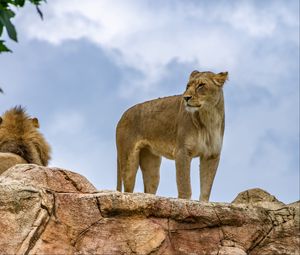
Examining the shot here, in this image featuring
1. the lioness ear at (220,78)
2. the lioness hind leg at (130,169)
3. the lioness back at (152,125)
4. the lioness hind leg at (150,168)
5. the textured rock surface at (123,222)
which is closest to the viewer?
the textured rock surface at (123,222)

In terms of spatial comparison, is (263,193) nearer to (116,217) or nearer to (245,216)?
(245,216)

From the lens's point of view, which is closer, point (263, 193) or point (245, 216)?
point (245, 216)

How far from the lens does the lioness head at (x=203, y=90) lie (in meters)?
12.0

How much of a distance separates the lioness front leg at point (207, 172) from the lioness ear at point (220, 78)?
1112 mm

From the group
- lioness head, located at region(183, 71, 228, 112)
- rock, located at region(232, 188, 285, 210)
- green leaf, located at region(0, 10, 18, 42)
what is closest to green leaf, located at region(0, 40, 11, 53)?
green leaf, located at region(0, 10, 18, 42)

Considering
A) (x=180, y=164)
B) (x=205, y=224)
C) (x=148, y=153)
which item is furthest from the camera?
(x=148, y=153)

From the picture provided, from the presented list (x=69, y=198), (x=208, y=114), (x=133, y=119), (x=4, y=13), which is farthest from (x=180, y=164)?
(x=4, y=13)

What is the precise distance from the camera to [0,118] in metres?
12.2

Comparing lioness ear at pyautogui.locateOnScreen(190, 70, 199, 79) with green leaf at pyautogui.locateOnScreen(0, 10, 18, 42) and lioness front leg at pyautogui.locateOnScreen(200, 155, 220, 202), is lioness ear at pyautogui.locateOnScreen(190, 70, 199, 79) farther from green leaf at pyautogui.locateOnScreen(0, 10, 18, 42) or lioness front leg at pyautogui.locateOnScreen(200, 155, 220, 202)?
green leaf at pyautogui.locateOnScreen(0, 10, 18, 42)

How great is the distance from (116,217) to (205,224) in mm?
962

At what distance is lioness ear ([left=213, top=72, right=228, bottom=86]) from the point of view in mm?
12320

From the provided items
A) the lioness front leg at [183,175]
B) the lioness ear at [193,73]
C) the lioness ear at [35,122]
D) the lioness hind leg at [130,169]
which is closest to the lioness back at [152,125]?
the lioness hind leg at [130,169]

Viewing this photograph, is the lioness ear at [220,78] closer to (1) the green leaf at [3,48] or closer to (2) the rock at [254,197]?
(2) the rock at [254,197]

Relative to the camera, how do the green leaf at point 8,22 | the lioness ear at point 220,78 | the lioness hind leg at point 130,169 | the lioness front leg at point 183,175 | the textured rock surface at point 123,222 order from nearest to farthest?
the green leaf at point 8,22
the textured rock surface at point 123,222
the lioness front leg at point 183,175
the lioness ear at point 220,78
the lioness hind leg at point 130,169
